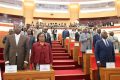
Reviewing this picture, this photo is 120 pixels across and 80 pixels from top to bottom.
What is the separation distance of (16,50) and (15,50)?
2 cm

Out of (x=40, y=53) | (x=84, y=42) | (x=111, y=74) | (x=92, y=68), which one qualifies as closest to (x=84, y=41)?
(x=84, y=42)

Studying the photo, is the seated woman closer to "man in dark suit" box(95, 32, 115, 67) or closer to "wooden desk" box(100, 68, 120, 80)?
"man in dark suit" box(95, 32, 115, 67)

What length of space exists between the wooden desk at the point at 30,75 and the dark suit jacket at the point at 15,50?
81 cm

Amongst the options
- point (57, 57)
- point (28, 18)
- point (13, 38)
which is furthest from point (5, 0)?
point (13, 38)

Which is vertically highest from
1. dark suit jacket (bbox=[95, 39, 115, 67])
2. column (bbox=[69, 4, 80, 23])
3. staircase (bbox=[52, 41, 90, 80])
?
column (bbox=[69, 4, 80, 23])

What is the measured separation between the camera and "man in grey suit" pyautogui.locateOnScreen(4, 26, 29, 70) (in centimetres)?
487

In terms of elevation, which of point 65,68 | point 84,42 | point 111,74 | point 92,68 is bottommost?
point 65,68

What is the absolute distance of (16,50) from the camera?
4.88 metres

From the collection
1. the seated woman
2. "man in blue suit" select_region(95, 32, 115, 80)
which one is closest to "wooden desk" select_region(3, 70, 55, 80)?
the seated woman

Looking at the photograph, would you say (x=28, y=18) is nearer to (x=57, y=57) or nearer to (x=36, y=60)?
(x=57, y=57)

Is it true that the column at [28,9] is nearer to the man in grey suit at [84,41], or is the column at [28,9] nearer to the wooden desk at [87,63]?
the man in grey suit at [84,41]

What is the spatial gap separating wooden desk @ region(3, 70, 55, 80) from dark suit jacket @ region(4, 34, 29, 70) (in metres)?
0.81

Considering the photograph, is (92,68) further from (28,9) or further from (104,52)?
(28,9)

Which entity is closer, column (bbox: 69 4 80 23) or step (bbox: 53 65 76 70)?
step (bbox: 53 65 76 70)
